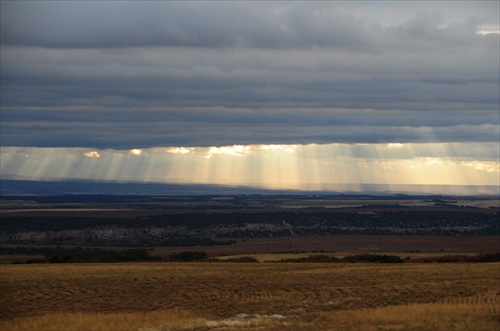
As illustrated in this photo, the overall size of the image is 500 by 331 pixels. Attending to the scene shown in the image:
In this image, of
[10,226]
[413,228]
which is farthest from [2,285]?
[413,228]

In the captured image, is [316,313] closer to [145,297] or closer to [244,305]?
[244,305]

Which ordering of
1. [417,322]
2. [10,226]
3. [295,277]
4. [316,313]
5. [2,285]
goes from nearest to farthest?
[417,322] → [316,313] → [2,285] → [295,277] → [10,226]

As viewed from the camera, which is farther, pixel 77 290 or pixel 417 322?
pixel 77 290

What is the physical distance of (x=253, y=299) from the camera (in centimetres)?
4512

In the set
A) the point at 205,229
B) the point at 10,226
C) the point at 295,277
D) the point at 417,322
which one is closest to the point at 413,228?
the point at 205,229

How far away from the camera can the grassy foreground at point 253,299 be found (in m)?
38.1

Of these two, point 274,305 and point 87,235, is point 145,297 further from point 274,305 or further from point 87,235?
point 87,235

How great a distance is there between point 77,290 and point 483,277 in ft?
70.4

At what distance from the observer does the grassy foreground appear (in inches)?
1500

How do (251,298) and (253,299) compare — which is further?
(251,298)

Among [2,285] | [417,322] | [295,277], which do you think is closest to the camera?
[417,322]

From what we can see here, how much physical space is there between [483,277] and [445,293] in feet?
14.9

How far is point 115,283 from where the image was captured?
4844 cm

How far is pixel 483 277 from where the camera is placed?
4816 cm
